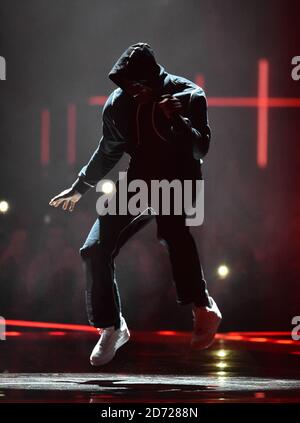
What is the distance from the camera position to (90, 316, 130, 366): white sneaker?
504cm

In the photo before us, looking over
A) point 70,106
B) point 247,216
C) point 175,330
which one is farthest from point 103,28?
point 175,330

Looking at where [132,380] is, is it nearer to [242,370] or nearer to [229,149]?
[242,370]

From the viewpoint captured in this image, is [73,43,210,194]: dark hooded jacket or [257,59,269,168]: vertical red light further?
[257,59,269,168]: vertical red light

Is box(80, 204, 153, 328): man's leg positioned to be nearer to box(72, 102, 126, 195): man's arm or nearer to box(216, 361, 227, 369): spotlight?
box(72, 102, 126, 195): man's arm

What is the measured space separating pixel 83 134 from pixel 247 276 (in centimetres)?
180

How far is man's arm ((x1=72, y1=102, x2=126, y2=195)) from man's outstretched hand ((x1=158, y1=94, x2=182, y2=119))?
2.00ft

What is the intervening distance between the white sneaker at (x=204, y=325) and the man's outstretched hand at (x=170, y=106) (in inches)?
43.9

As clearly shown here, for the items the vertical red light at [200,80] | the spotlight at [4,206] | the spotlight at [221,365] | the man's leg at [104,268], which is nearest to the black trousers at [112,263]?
the man's leg at [104,268]

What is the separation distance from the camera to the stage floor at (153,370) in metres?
4.44

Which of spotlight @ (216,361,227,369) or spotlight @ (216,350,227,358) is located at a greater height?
spotlight @ (216,361,227,369)

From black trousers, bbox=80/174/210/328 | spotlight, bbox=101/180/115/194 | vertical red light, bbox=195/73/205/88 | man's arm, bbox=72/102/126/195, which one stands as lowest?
black trousers, bbox=80/174/210/328

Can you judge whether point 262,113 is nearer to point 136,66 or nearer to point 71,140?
point 71,140

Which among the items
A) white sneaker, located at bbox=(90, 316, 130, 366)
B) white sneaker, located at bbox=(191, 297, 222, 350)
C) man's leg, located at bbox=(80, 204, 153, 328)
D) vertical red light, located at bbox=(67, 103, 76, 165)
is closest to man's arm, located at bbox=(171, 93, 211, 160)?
man's leg, located at bbox=(80, 204, 153, 328)

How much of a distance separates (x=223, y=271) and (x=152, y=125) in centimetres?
253
